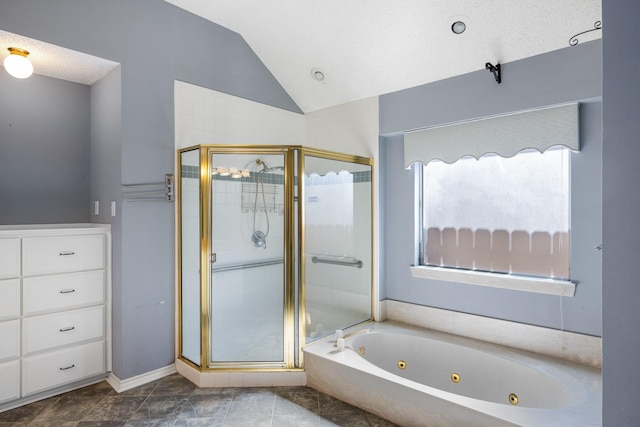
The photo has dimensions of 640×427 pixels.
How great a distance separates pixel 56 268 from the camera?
2.53m

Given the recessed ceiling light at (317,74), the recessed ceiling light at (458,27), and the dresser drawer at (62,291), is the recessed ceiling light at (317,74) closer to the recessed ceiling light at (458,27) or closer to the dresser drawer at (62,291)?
the recessed ceiling light at (458,27)

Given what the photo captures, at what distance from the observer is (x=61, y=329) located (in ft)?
8.39

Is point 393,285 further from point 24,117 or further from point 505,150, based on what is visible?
point 24,117

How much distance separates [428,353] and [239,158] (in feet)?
7.00

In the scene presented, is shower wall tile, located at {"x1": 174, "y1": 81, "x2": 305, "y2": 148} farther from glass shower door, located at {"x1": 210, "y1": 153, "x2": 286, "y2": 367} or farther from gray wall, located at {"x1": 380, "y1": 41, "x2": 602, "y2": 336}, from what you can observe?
gray wall, located at {"x1": 380, "y1": 41, "x2": 602, "y2": 336}

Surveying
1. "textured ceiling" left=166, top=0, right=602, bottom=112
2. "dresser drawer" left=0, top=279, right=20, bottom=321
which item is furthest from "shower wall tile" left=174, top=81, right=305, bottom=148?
"dresser drawer" left=0, top=279, right=20, bottom=321

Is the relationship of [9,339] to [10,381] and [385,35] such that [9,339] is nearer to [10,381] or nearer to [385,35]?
[10,381]

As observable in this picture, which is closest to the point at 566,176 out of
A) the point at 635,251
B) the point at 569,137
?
the point at 569,137

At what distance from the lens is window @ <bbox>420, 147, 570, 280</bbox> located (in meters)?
2.60

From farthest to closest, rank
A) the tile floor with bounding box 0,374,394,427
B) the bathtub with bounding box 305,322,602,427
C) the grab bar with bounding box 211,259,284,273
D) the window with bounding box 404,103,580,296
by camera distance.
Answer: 1. the grab bar with bounding box 211,259,284,273
2. the window with bounding box 404,103,580,296
3. the tile floor with bounding box 0,374,394,427
4. the bathtub with bounding box 305,322,602,427

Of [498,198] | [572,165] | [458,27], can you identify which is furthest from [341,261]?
[458,27]

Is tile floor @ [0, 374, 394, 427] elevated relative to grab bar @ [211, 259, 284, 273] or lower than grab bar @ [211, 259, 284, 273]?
lower

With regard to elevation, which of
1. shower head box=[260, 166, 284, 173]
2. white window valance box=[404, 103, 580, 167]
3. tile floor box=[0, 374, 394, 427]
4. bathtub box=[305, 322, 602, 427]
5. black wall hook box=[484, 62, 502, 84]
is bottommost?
tile floor box=[0, 374, 394, 427]

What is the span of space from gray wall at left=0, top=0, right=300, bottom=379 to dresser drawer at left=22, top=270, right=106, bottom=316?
0.16m
